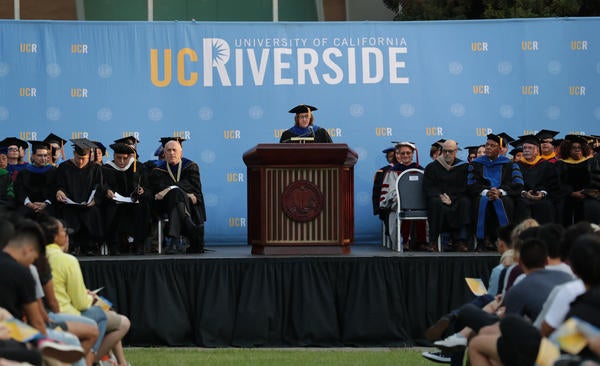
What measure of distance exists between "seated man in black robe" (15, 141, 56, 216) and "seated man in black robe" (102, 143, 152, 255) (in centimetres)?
55

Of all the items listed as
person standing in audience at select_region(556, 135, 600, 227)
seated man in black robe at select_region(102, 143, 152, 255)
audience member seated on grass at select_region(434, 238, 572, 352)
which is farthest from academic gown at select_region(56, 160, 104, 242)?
audience member seated on grass at select_region(434, 238, 572, 352)

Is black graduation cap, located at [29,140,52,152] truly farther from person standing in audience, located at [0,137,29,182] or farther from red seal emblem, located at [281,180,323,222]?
red seal emblem, located at [281,180,323,222]

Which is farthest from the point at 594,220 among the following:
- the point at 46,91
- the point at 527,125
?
the point at 46,91

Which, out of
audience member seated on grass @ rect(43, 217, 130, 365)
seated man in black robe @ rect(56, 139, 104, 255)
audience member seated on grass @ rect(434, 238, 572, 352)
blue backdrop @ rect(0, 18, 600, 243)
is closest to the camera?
audience member seated on grass @ rect(434, 238, 572, 352)

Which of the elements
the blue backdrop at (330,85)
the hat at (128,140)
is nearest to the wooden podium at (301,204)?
the hat at (128,140)

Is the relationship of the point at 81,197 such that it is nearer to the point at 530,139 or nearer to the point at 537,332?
the point at 530,139

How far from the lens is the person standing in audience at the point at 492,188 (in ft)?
37.1

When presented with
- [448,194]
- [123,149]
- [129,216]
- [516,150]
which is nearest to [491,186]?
[448,194]

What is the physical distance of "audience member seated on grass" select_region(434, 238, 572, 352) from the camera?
18.9 feet

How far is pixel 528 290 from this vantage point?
5801 millimetres

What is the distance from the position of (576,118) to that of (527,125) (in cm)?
58

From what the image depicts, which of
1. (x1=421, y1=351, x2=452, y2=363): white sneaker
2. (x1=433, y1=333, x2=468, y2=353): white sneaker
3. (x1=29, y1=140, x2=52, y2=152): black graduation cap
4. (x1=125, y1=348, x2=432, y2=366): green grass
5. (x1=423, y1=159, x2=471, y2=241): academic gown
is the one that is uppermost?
(x1=29, y1=140, x2=52, y2=152): black graduation cap

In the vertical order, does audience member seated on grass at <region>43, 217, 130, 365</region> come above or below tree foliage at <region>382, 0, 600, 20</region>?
below

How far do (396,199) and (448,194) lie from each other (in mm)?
534
